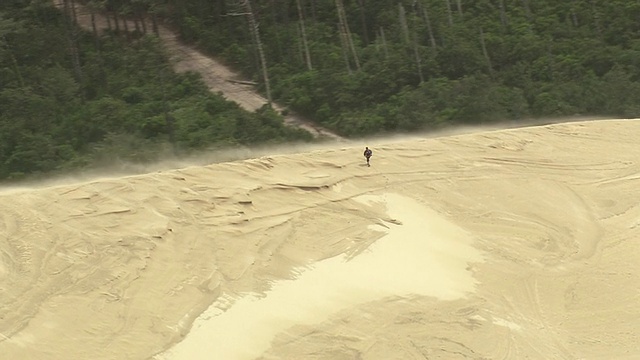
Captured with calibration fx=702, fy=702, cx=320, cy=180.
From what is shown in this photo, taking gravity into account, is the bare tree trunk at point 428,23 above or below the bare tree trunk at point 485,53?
above

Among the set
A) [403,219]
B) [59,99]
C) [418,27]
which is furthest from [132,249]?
[418,27]

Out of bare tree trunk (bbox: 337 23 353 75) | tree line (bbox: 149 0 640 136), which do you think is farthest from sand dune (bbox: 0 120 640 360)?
bare tree trunk (bbox: 337 23 353 75)

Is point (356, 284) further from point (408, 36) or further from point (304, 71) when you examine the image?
point (408, 36)

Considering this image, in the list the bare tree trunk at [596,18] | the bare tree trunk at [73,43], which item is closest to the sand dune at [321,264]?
the bare tree trunk at [73,43]

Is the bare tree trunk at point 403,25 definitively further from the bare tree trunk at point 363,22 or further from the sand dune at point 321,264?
the sand dune at point 321,264

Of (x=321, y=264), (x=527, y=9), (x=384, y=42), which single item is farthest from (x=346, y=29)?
(x=321, y=264)

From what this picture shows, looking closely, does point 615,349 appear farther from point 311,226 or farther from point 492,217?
point 311,226
